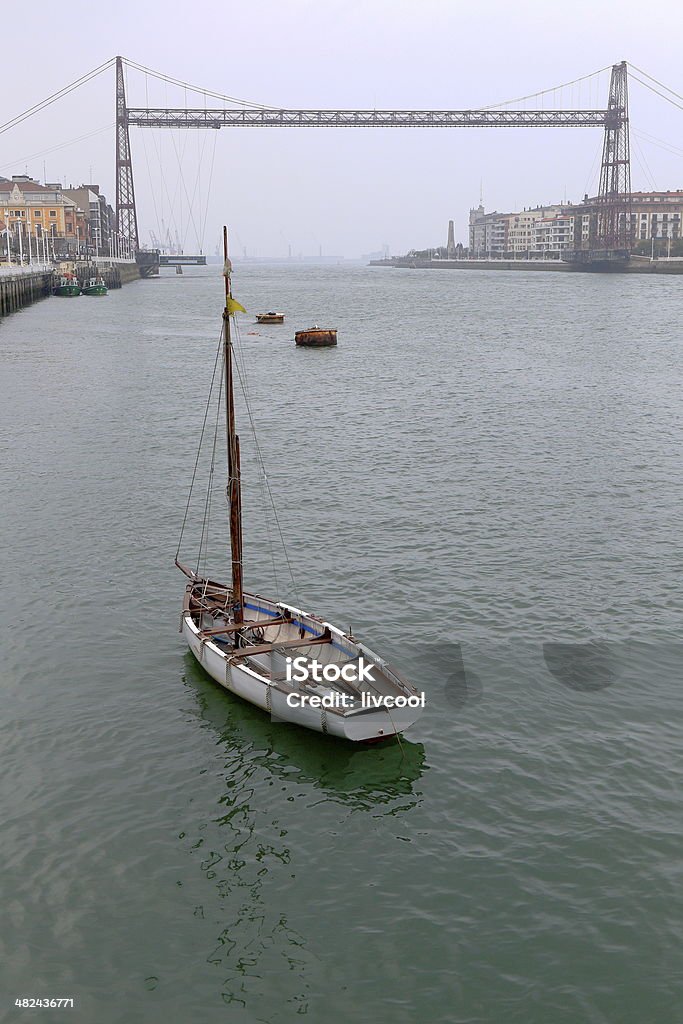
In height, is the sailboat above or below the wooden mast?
below

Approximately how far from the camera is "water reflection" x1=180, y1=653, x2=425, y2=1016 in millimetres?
12461

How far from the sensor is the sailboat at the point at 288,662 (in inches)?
678

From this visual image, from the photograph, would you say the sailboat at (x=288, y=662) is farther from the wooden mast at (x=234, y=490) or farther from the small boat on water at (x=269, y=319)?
the small boat on water at (x=269, y=319)

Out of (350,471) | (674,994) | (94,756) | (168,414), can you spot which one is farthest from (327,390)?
(674,994)

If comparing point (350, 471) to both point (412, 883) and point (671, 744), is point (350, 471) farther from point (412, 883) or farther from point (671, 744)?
point (412, 883)

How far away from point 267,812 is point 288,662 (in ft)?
12.7

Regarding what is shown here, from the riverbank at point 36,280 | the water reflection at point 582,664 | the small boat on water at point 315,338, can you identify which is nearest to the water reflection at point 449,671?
the water reflection at point 582,664

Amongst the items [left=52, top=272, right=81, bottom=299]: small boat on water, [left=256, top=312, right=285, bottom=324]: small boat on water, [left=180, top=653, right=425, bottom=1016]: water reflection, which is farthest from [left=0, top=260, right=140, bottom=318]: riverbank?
[left=180, top=653, right=425, bottom=1016]: water reflection

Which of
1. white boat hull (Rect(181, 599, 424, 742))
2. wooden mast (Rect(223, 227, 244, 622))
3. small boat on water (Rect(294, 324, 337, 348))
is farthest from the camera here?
small boat on water (Rect(294, 324, 337, 348))

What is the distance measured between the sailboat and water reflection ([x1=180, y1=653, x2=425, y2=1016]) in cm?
44

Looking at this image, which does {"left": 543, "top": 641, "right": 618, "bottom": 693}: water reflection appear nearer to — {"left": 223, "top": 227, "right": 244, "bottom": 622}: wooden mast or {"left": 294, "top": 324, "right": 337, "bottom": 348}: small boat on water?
{"left": 223, "top": 227, "right": 244, "bottom": 622}: wooden mast

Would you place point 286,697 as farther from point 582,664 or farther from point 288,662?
point 582,664

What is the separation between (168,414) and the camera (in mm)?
51906

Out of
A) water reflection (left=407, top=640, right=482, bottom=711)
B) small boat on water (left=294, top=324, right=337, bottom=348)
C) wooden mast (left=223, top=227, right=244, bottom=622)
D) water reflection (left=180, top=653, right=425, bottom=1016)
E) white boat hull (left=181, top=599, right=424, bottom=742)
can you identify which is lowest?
water reflection (left=180, top=653, right=425, bottom=1016)
